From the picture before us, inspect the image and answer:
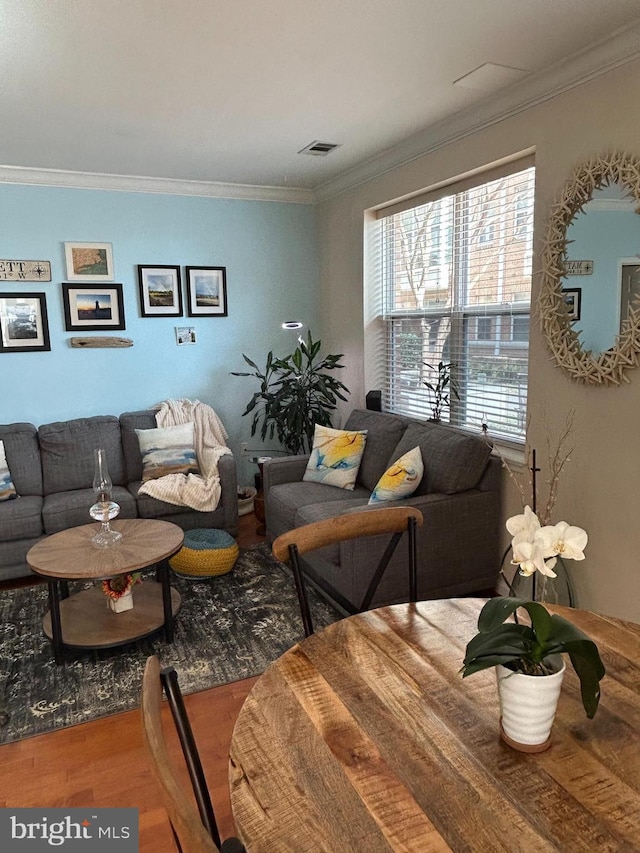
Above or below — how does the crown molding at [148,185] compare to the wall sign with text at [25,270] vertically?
above

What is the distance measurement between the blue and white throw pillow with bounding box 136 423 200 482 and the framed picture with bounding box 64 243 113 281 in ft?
3.87

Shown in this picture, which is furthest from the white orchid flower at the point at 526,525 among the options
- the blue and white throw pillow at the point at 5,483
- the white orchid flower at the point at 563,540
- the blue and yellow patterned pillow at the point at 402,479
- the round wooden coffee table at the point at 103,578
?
the blue and white throw pillow at the point at 5,483

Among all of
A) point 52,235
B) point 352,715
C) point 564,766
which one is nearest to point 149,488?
point 52,235

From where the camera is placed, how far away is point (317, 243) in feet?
16.7

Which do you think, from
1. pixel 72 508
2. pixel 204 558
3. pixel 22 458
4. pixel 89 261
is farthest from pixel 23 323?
pixel 204 558

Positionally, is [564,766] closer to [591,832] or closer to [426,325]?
[591,832]

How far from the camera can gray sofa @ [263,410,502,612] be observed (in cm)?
296

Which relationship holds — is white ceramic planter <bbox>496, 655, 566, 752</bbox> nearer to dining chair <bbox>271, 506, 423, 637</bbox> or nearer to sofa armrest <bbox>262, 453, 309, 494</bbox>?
dining chair <bbox>271, 506, 423, 637</bbox>

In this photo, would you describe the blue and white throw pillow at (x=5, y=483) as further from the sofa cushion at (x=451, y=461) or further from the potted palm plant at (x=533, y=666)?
the potted palm plant at (x=533, y=666)

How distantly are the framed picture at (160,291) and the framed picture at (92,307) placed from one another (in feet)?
0.57

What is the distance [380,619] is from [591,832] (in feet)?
2.20

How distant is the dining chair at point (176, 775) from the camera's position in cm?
73

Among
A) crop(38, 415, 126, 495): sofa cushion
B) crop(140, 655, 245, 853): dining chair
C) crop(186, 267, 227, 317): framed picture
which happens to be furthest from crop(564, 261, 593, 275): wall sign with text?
crop(38, 415, 126, 495): sofa cushion

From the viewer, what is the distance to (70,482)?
13.5 feet
